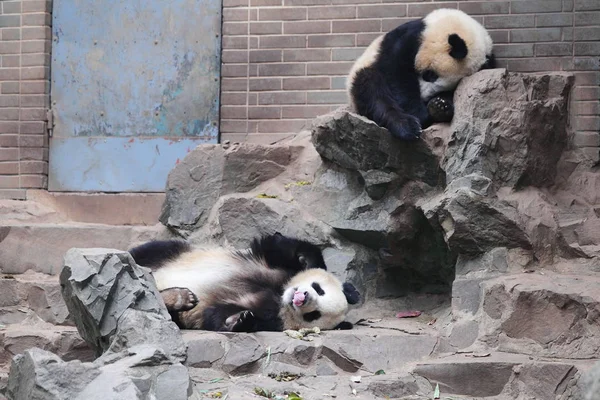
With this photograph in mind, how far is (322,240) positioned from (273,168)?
97 centimetres

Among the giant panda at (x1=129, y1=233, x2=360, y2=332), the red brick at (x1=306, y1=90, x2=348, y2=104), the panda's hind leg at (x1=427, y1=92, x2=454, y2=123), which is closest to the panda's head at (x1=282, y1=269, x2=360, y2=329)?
the giant panda at (x1=129, y1=233, x2=360, y2=332)

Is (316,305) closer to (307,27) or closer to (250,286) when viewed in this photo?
(250,286)

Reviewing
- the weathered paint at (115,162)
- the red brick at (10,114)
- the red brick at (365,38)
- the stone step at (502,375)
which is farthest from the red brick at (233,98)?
the stone step at (502,375)

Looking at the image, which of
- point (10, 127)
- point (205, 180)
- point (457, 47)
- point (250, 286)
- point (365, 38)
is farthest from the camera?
point (10, 127)

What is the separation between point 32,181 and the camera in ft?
28.9

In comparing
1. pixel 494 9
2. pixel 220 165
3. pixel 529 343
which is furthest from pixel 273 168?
pixel 529 343

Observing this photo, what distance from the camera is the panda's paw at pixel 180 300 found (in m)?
6.34

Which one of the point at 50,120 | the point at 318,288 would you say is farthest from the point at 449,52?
the point at 50,120

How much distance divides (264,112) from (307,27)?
90cm

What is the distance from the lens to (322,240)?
7.40 meters

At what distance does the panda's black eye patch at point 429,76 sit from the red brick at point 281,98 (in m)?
1.41

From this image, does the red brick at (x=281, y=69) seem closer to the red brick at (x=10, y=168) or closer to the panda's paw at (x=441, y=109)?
the panda's paw at (x=441, y=109)

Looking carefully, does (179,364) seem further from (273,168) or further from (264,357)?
(273,168)

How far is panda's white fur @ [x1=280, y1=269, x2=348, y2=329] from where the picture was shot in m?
6.31
